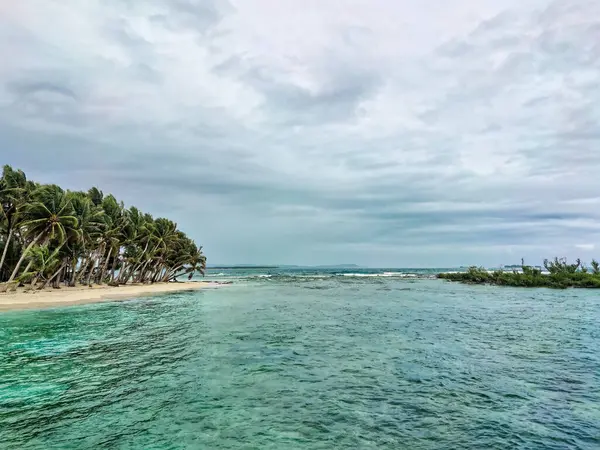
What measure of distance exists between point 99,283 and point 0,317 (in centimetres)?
4358

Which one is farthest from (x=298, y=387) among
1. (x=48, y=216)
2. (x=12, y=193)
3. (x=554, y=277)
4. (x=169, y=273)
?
(x=169, y=273)

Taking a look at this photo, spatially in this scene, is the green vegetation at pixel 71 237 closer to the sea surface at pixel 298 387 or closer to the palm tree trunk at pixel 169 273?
the palm tree trunk at pixel 169 273

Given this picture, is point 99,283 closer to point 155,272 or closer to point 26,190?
point 155,272

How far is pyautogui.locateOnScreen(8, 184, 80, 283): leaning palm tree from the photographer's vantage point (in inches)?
1755

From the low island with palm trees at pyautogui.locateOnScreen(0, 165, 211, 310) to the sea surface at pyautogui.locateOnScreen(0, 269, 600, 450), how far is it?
2240cm

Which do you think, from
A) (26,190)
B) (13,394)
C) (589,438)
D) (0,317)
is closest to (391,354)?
(589,438)

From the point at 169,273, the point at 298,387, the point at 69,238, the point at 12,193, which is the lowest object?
the point at 298,387

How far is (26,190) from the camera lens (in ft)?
149

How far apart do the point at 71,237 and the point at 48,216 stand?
656cm

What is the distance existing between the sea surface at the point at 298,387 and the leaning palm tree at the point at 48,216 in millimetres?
21125

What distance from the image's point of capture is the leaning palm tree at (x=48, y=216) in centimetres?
4458

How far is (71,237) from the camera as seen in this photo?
5144 cm

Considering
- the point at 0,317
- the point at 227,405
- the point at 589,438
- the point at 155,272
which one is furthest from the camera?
the point at 155,272

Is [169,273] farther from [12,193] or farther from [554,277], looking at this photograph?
[554,277]
